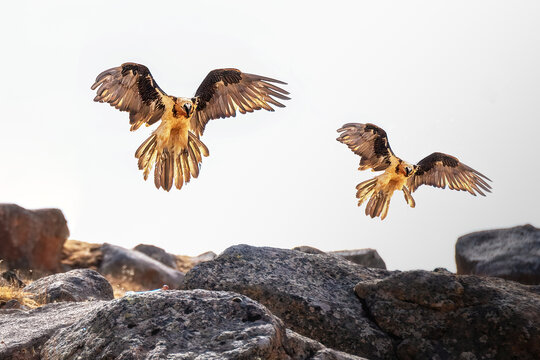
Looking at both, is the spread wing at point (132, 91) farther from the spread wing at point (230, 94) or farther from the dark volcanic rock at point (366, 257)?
the dark volcanic rock at point (366, 257)

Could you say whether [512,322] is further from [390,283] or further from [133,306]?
[133,306]

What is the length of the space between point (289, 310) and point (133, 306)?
82.3 inches

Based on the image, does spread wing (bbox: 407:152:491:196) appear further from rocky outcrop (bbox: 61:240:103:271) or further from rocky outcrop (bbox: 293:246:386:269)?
rocky outcrop (bbox: 61:240:103:271)

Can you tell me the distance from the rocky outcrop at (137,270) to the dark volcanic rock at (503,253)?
27.2 feet

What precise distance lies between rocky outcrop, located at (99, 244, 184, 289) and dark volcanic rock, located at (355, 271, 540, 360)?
12.7 metres

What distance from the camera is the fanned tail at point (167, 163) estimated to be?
867 centimetres

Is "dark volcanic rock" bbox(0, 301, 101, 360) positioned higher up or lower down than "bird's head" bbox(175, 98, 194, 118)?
lower down

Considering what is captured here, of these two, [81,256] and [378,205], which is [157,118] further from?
[81,256]

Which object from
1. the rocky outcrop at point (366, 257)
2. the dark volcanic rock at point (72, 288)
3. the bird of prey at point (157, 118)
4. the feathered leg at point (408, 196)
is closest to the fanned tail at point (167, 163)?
the bird of prey at point (157, 118)

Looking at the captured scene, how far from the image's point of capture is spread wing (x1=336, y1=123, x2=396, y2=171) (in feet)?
34.6

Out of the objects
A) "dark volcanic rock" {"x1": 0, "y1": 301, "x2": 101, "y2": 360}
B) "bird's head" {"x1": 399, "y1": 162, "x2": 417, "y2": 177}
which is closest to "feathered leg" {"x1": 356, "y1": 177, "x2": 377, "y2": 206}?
Result: "bird's head" {"x1": 399, "y1": 162, "x2": 417, "y2": 177}

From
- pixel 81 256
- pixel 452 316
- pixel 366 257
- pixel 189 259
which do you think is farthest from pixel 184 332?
pixel 189 259

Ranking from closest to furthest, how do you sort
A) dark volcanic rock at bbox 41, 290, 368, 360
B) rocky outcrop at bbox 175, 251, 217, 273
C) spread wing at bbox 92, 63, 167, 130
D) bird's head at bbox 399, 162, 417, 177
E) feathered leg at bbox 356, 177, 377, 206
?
1. dark volcanic rock at bbox 41, 290, 368, 360
2. spread wing at bbox 92, 63, 167, 130
3. bird's head at bbox 399, 162, 417, 177
4. feathered leg at bbox 356, 177, 377, 206
5. rocky outcrop at bbox 175, 251, 217, 273

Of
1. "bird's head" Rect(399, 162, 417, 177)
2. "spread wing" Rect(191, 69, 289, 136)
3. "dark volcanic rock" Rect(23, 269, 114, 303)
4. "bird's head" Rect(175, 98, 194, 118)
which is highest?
"spread wing" Rect(191, 69, 289, 136)
